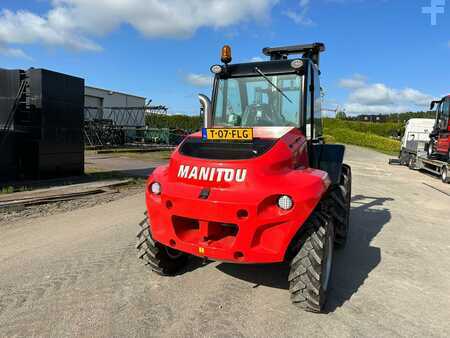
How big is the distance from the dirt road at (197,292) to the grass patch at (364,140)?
36468 mm

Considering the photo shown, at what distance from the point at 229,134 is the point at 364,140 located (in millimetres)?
44947

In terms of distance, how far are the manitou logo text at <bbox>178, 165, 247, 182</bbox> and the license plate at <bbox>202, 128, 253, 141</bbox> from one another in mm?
493

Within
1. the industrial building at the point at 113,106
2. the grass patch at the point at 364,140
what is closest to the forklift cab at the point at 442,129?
the grass patch at the point at 364,140

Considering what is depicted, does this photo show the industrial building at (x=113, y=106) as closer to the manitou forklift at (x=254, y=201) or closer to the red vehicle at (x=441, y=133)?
the red vehicle at (x=441, y=133)

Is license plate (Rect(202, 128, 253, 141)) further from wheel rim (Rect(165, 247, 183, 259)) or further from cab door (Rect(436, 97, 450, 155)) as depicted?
cab door (Rect(436, 97, 450, 155))

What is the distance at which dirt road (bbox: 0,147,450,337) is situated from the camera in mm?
3217

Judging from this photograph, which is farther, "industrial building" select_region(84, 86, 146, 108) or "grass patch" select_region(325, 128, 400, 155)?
"grass patch" select_region(325, 128, 400, 155)

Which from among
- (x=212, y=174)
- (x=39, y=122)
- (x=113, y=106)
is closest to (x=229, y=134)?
(x=212, y=174)

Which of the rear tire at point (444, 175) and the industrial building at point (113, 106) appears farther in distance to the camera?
the industrial building at point (113, 106)

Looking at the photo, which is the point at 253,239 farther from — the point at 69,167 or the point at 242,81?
the point at 69,167

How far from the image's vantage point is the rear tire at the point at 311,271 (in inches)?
133

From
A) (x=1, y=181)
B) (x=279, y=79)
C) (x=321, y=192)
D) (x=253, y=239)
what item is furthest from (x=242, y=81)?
(x=1, y=181)

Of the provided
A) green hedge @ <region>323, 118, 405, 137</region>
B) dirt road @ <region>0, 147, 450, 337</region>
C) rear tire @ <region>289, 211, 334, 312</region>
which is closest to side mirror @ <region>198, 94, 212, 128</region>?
dirt road @ <region>0, 147, 450, 337</region>

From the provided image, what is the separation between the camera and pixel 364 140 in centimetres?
4559
